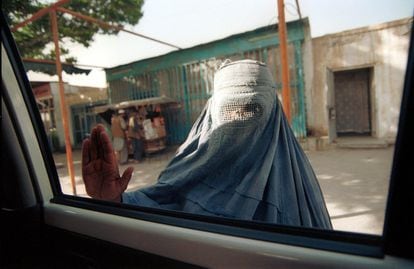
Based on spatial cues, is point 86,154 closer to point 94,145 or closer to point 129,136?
point 94,145

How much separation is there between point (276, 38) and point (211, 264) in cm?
796

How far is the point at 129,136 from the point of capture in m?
8.80

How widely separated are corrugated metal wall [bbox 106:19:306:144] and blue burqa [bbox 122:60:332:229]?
22.2ft

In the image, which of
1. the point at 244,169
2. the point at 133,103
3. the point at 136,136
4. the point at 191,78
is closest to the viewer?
the point at 244,169

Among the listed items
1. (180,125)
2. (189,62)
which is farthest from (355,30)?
(180,125)

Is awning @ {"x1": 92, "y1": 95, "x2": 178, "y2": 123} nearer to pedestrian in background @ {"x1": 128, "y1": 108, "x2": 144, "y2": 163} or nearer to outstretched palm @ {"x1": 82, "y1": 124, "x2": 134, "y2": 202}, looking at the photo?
pedestrian in background @ {"x1": 128, "y1": 108, "x2": 144, "y2": 163}

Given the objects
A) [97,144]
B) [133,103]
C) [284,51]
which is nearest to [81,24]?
[133,103]

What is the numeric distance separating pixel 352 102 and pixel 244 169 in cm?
938

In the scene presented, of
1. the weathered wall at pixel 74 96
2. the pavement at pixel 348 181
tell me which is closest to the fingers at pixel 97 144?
the pavement at pixel 348 181

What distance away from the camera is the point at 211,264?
2.72 feet

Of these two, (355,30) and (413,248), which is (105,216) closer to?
(413,248)

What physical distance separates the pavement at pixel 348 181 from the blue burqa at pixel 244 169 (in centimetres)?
42

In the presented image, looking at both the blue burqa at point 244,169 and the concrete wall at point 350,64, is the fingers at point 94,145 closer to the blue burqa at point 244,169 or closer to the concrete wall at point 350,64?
the blue burqa at point 244,169

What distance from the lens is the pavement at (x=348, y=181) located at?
10.1 ft
